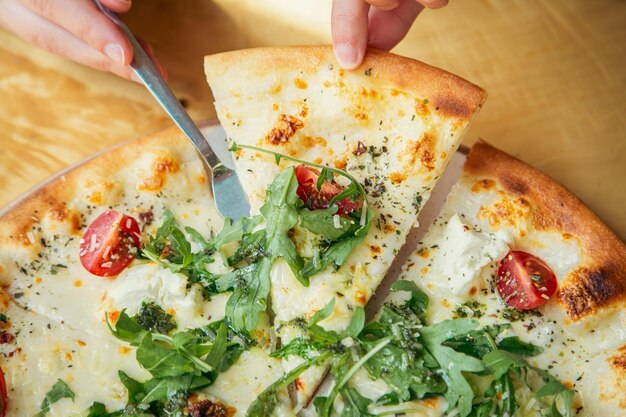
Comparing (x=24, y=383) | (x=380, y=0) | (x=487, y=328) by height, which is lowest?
(x=24, y=383)

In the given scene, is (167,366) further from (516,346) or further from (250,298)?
(516,346)

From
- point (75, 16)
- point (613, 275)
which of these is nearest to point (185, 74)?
point (75, 16)

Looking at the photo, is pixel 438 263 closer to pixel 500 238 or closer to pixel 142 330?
pixel 500 238

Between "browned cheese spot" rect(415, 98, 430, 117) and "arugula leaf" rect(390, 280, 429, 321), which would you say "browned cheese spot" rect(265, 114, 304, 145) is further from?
"arugula leaf" rect(390, 280, 429, 321)

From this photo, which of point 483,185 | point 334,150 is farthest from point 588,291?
point 334,150

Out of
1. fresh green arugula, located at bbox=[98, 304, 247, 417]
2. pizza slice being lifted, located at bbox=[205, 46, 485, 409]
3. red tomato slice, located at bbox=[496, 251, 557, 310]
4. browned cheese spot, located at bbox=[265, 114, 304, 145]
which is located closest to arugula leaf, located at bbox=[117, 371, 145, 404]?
fresh green arugula, located at bbox=[98, 304, 247, 417]

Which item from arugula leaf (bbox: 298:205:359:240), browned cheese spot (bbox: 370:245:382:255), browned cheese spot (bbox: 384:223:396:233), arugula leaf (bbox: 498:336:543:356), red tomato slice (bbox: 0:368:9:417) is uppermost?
browned cheese spot (bbox: 384:223:396:233)

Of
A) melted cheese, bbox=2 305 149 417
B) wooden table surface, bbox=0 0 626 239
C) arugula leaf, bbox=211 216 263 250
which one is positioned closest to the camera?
melted cheese, bbox=2 305 149 417
